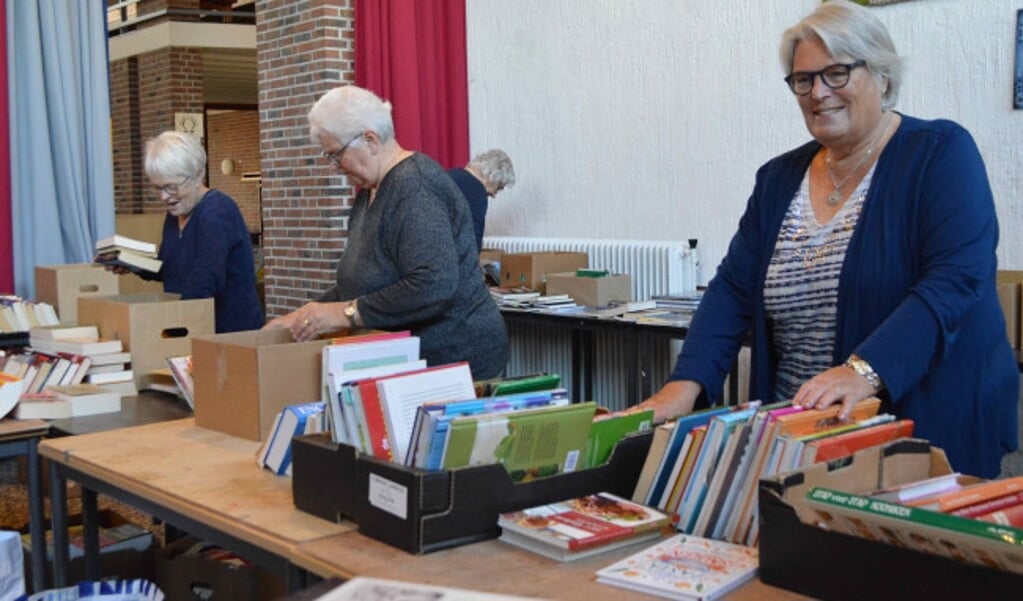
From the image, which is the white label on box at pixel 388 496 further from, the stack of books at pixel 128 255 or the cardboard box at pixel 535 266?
the cardboard box at pixel 535 266

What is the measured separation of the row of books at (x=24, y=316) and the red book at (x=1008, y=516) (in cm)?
354

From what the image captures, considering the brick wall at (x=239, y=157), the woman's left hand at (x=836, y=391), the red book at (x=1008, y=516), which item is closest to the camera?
the red book at (x=1008, y=516)

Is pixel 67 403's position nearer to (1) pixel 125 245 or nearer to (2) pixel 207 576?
(2) pixel 207 576

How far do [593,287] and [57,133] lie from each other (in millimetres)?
3038

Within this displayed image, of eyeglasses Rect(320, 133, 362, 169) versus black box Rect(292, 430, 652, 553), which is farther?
eyeglasses Rect(320, 133, 362, 169)

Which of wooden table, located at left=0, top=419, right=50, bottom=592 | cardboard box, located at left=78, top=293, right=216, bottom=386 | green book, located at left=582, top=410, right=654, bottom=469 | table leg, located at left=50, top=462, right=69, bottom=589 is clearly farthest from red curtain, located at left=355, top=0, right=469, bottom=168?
green book, located at left=582, top=410, right=654, bottom=469

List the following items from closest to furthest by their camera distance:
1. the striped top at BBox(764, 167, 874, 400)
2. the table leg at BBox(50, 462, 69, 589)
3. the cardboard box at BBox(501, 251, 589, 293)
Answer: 1. the striped top at BBox(764, 167, 874, 400)
2. the table leg at BBox(50, 462, 69, 589)
3. the cardboard box at BBox(501, 251, 589, 293)

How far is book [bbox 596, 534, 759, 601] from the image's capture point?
1487 millimetres

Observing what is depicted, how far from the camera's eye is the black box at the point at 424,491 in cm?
168

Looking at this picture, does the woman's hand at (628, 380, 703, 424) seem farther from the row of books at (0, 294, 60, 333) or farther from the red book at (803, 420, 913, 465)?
the row of books at (0, 294, 60, 333)

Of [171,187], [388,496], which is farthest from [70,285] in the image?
[388,496]

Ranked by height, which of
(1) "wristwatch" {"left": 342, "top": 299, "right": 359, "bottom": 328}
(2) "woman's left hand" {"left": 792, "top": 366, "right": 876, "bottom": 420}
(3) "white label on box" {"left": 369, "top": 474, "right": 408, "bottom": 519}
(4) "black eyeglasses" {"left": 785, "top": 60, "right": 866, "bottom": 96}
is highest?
(4) "black eyeglasses" {"left": 785, "top": 60, "right": 866, "bottom": 96}

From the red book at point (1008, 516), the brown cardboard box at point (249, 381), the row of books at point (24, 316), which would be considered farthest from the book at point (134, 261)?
the red book at point (1008, 516)

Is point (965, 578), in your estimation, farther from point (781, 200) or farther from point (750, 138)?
point (750, 138)
